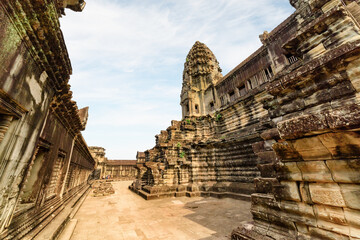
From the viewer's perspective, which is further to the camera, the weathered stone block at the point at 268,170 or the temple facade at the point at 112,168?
the temple facade at the point at 112,168

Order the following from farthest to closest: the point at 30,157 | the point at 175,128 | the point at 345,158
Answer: the point at 175,128 → the point at 30,157 → the point at 345,158

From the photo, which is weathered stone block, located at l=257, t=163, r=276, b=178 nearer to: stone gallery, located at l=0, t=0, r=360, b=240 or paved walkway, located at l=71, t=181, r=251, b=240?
stone gallery, located at l=0, t=0, r=360, b=240

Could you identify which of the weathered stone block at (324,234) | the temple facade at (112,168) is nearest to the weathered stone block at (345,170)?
the weathered stone block at (324,234)

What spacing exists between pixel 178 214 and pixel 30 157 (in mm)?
5642

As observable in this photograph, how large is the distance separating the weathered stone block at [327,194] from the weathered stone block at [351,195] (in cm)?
4

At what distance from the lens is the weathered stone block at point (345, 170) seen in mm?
1803

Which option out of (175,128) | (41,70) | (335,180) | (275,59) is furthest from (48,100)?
(275,59)

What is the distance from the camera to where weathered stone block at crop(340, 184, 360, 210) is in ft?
5.86

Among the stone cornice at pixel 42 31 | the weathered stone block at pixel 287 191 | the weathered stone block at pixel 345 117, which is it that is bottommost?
the weathered stone block at pixel 287 191

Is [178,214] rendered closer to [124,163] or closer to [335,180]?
[335,180]

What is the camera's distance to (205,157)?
12828 millimetres

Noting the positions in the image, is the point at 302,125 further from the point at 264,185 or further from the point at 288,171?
the point at 264,185

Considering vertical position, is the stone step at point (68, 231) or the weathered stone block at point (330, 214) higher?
the weathered stone block at point (330, 214)

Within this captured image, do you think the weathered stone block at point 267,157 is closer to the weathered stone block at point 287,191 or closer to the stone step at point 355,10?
the weathered stone block at point 287,191
